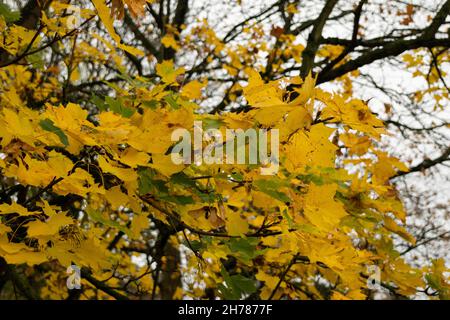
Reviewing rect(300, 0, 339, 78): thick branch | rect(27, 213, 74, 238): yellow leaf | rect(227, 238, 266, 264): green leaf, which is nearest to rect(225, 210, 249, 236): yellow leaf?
rect(227, 238, 266, 264): green leaf

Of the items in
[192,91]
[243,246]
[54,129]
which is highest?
[192,91]

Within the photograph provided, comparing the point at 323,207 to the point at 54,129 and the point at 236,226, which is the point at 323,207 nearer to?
the point at 236,226

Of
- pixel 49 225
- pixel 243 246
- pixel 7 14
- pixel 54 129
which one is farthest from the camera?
pixel 7 14

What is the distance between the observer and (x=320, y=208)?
1.17m

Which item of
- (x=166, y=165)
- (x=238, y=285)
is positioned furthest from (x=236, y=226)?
(x=166, y=165)

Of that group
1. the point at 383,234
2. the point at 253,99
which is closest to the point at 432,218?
the point at 383,234

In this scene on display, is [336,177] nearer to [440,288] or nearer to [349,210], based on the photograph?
[349,210]

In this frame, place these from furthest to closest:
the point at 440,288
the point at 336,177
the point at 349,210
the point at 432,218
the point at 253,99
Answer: the point at 432,218 < the point at 440,288 < the point at 349,210 < the point at 336,177 < the point at 253,99

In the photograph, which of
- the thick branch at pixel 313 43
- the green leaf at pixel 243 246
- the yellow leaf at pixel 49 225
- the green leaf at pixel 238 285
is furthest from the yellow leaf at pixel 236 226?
the thick branch at pixel 313 43

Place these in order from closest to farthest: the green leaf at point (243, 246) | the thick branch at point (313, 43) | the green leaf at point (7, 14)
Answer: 1. the green leaf at point (243, 246)
2. the green leaf at point (7, 14)
3. the thick branch at point (313, 43)

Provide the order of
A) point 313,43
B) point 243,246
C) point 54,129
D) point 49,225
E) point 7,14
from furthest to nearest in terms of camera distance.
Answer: point 313,43 < point 7,14 < point 243,246 < point 49,225 < point 54,129

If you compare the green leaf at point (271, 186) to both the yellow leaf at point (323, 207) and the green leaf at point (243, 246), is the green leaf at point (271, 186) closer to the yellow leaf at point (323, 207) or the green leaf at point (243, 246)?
the yellow leaf at point (323, 207)
